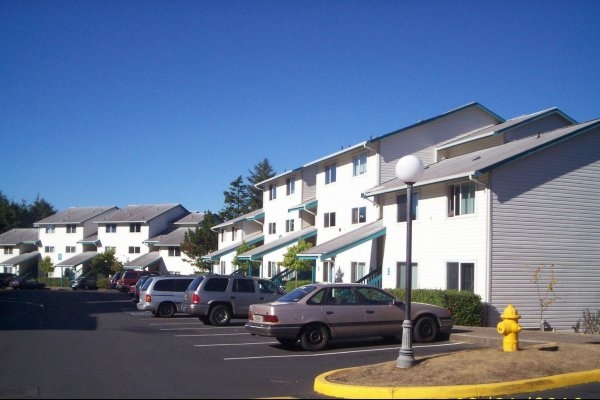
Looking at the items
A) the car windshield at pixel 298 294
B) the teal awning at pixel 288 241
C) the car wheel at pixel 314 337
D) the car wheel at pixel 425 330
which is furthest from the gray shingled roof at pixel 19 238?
the car wheel at pixel 425 330

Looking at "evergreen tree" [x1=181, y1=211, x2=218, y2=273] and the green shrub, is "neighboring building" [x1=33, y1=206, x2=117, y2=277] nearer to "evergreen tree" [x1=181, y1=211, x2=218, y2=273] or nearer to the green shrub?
"evergreen tree" [x1=181, y1=211, x2=218, y2=273]

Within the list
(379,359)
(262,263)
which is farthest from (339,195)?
(379,359)

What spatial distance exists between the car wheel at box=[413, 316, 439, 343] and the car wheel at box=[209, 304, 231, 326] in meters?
8.11

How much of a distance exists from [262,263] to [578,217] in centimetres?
2423

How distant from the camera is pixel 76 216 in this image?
3223 inches

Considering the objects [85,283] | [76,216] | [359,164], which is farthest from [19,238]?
[359,164]

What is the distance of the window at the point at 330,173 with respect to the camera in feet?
114

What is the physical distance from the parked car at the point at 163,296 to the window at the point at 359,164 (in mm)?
10361

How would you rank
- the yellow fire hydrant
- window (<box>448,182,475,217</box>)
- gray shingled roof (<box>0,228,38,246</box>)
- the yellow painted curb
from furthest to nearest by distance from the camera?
gray shingled roof (<box>0,228,38,246</box>), window (<box>448,182,475,217</box>), the yellow fire hydrant, the yellow painted curb

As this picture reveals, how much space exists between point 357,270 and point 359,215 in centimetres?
280

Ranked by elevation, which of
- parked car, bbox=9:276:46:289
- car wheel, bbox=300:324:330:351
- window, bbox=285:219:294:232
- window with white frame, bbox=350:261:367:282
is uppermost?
window, bbox=285:219:294:232

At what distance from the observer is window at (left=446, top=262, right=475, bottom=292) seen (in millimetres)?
21906

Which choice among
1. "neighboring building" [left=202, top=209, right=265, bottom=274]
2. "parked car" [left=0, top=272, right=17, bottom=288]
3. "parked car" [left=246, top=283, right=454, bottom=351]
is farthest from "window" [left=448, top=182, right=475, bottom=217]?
"parked car" [left=0, top=272, right=17, bottom=288]

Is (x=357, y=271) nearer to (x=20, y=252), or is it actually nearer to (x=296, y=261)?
(x=296, y=261)
